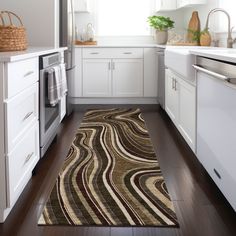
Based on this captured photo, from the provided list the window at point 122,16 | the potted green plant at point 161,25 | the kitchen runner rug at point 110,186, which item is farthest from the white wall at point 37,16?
the window at point 122,16

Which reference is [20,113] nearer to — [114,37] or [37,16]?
[37,16]

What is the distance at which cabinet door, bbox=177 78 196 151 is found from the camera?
2.87 meters

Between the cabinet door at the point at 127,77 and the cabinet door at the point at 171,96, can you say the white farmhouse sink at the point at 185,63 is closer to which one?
the cabinet door at the point at 171,96

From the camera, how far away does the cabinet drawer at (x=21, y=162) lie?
198 centimetres

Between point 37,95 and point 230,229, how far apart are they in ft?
5.00

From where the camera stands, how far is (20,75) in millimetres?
2205

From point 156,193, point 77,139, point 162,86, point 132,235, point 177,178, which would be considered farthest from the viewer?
point 162,86

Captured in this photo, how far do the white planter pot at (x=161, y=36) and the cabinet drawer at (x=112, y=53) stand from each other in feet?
1.41

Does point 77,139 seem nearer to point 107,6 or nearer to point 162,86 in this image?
point 162,86

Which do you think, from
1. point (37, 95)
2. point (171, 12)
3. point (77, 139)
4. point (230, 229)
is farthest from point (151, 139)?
point (171, 12)

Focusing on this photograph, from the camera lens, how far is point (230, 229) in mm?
1900

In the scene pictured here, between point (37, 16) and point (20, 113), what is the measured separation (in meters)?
2.09

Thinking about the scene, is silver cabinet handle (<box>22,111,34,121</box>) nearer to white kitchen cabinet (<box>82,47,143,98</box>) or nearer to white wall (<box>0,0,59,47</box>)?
white wall (<box>0,0,59,47</box>)

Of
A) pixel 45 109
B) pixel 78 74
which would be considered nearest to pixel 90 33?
pixel 78 74
